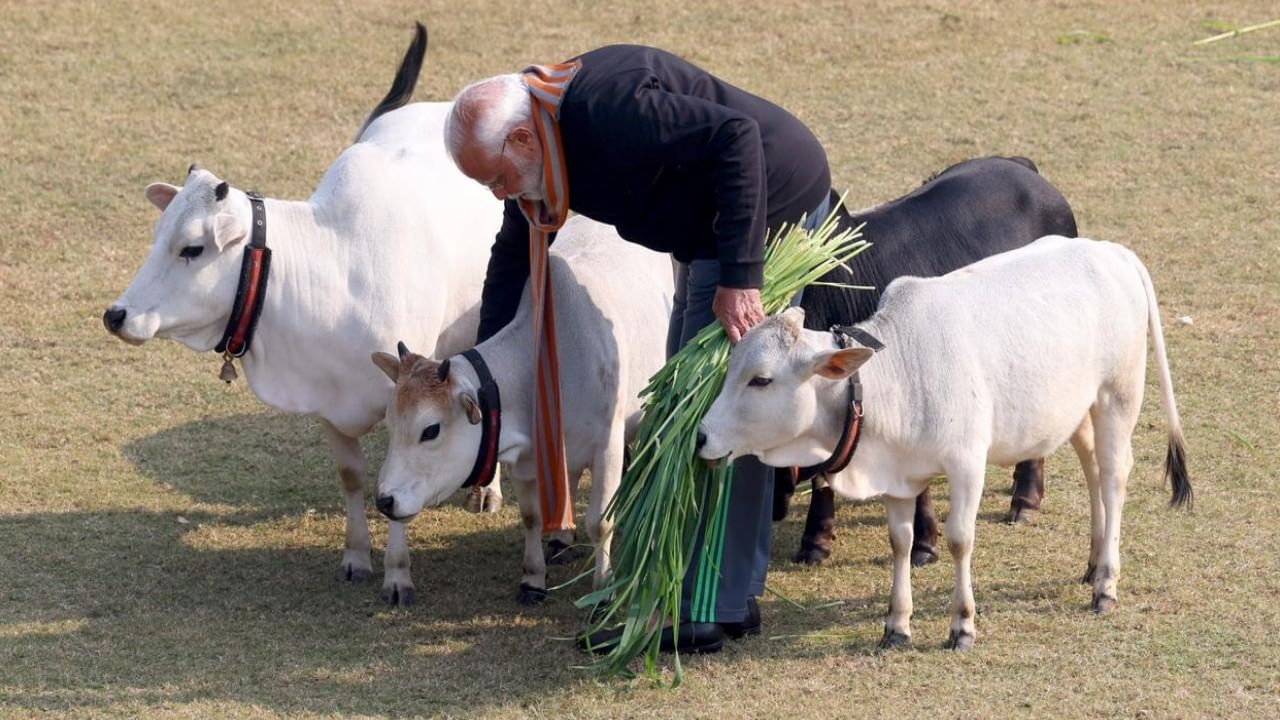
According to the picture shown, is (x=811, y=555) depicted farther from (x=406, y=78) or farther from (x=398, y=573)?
(x=406, y=78)

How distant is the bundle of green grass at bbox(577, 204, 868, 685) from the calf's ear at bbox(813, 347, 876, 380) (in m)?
0.37

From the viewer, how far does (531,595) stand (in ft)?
21.2

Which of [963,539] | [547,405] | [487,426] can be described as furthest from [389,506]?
[963,539]

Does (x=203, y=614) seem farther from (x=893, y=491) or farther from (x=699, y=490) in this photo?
(x=893, y=491)

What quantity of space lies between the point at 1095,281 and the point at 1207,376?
2.64 metres

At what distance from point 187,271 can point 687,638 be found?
7.52ft

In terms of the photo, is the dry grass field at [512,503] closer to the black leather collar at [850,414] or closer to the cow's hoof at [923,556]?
the cow's hoof at [923,556]

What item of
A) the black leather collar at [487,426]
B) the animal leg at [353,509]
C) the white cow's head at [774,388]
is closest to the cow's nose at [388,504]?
the black leather collar at [487,426]

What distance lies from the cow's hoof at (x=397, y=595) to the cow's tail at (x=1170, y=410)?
9.39 ft

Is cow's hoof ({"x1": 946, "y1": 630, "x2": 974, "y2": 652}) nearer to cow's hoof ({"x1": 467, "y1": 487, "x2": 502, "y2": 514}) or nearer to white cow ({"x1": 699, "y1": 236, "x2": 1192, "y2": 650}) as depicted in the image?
white cow ({"x1": 699, "y1": 236, "x2": 1192, "y2": 650})

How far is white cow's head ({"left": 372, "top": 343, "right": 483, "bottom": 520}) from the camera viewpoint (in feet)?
19.1

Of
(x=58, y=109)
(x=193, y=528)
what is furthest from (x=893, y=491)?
(x=58, y=109)

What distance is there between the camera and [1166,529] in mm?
6758

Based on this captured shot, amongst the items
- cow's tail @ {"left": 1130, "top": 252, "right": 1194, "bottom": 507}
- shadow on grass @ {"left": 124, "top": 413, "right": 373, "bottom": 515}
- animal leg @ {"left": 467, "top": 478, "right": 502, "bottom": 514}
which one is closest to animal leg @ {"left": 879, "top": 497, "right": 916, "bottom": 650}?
cow's tail @ {"left": 1130, "top": 252, "right": 1194, "bottom": 507}
